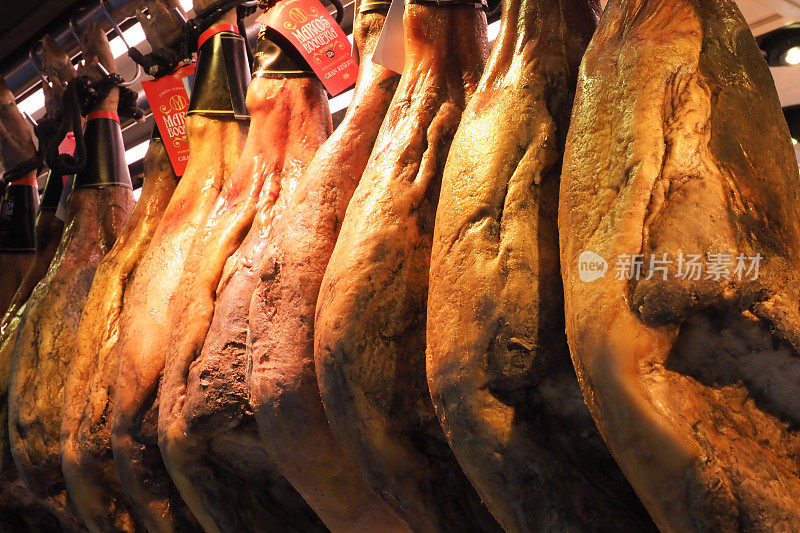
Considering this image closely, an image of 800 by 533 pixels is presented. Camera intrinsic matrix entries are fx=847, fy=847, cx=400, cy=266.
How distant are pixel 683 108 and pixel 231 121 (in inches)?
62.2

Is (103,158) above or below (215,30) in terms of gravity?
below

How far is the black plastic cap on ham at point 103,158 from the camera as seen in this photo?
3.04 m

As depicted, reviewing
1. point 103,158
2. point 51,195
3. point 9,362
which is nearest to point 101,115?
point 103,158

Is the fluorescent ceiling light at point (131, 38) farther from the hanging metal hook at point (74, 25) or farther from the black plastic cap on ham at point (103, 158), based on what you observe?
the black plastic cap on ham at point (103, 158)

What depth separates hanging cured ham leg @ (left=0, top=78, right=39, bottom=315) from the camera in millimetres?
3514

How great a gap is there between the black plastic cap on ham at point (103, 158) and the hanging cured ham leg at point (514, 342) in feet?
6.41

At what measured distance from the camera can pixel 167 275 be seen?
2.22 metres

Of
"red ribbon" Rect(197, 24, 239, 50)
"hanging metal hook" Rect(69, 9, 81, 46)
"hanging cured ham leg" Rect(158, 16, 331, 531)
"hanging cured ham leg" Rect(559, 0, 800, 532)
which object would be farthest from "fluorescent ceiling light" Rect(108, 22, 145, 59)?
"hanging cured ham leg" Rect(559, 0, 800, 532)

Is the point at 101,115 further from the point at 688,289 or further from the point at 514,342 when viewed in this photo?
the point at 688,289

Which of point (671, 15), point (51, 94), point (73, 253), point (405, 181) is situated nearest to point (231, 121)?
point (73, 253)

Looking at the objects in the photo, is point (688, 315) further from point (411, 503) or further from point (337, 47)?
point (337, 47)

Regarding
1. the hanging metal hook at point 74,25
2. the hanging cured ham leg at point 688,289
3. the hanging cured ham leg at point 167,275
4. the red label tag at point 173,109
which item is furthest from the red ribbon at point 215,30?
the hanging cured ham leg at point 688,289

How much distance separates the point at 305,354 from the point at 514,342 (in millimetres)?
531

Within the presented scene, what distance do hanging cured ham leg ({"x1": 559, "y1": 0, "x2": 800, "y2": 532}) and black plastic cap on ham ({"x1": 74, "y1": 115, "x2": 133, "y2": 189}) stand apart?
2197 mm
